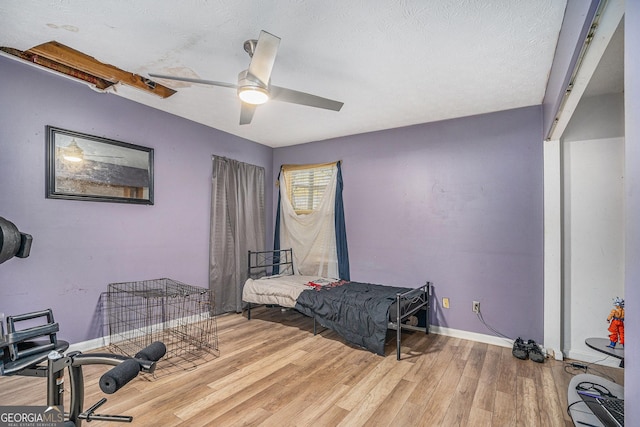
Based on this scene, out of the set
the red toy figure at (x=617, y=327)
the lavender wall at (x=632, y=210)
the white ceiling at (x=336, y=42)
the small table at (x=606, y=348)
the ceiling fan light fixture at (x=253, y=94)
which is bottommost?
the small table at (x=606, y=348)

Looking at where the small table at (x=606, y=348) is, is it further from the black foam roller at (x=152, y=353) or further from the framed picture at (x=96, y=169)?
the framed picture at (x=96, y=169)

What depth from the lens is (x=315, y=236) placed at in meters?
4.68

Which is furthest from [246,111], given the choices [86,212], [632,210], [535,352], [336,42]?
[535,352]

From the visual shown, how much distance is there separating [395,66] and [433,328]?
9.53 feet

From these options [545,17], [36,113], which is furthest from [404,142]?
[36,113]

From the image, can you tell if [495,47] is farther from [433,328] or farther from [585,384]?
[433,328]

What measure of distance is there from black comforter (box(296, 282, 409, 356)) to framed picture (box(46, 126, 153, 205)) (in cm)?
216

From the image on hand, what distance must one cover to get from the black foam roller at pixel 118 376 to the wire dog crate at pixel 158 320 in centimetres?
214

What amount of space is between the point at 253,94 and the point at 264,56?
28 cm

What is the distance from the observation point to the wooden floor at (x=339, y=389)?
2064mm

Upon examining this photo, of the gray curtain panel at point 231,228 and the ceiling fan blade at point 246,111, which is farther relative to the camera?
the gray curtain panel at point 231,228

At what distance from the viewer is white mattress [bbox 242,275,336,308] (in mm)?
3719

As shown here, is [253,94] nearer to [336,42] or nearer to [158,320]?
[336,42]

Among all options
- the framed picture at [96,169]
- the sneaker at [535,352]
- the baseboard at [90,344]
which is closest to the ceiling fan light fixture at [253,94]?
the framed picture at [96,169]
